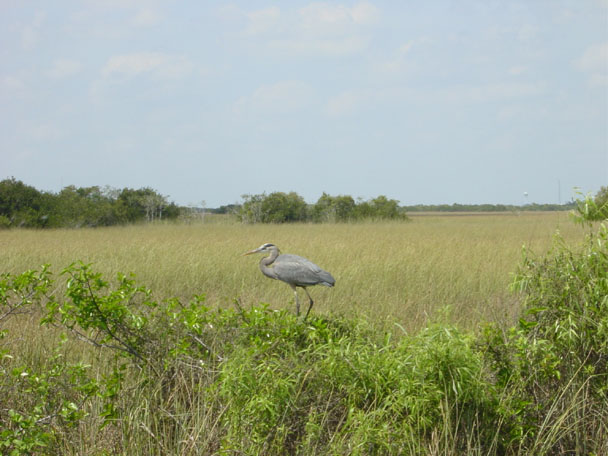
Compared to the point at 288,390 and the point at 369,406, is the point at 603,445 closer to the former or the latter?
the point at 369,406

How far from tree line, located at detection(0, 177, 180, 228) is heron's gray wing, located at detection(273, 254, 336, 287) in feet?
54.4

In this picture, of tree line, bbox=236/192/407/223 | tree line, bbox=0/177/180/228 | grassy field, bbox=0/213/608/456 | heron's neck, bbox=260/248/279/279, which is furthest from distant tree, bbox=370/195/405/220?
grassy field, bbox=0/213/608/456

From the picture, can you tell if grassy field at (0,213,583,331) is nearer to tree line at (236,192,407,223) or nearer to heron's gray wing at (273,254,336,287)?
heron's gray wing at (273,254,336,287)

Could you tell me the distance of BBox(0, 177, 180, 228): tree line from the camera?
19.3 metres

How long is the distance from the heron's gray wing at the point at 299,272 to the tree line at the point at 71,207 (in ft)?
54.4

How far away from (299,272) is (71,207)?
18329mm

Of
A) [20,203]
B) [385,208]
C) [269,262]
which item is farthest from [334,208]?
[269,262]

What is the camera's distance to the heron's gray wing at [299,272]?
4.86 meters

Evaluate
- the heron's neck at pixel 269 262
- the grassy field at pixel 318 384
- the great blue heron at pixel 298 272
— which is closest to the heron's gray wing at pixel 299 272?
the great blue heron at pixel 298 272

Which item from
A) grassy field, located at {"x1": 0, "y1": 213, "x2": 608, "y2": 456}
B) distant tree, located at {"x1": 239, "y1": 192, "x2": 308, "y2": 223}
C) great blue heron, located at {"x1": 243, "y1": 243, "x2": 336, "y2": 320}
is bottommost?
grassy field, located at {"x1": 0, "y1": 213, "x2": 608, "y2": 456}

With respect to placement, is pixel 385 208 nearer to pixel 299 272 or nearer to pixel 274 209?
pixel 274 209

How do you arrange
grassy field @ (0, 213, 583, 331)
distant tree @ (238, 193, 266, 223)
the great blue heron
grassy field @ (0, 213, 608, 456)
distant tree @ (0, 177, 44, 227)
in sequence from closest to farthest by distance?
grassy field @ (0, 213, 608, 456) → the great blue heron → grassy field @ (0, 213, 583, 331) → distant tree @ (0, 177, 44, 227) → distant tree @ (238, 193, 266, 223)

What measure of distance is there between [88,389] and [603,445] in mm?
2912

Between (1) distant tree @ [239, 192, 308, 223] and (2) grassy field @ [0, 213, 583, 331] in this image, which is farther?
(1) distant tree @ [239, 192, 308, 223]
